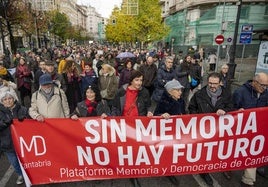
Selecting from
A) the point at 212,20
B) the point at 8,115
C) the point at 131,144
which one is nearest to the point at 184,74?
the point at 131,144

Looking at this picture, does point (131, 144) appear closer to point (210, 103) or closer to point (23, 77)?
point (210, 103)

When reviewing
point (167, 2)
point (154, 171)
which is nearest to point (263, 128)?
point (154, 171)

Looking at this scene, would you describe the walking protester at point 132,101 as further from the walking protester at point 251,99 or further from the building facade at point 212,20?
the building facade at point 212,20

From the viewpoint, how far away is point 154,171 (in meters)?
4.12

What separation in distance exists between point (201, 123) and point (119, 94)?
1.35 metres

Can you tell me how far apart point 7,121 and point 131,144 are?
1767 mm

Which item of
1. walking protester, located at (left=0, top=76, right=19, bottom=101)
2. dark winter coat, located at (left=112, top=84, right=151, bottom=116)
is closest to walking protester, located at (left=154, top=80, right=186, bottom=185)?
dark winter coat, located at (left=112, top=84, right=151, bottom=116)

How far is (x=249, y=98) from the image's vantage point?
4.38 metres

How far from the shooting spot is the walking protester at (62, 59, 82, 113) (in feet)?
22.3

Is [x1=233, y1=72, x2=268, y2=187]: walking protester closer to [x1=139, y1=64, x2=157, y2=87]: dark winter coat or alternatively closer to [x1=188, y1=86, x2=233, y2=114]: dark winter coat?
[x1=188, y1=86, x2=233, y2=114]: dark winter coat

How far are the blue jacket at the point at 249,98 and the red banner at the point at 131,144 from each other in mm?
236

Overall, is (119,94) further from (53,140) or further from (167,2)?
(167,2)

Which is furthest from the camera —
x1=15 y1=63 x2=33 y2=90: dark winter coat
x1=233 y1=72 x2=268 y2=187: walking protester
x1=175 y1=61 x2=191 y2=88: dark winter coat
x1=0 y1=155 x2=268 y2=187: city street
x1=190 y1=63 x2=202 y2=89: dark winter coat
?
x1=190 y1=63 x2=202 y2=89: dark winter coat

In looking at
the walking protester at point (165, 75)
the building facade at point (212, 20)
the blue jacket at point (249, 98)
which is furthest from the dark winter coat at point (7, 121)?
the building facade at point (212, 20)
